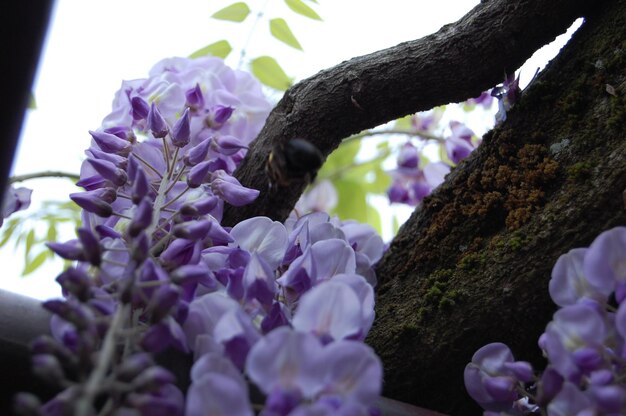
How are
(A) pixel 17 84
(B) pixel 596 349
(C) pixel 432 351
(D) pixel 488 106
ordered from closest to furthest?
(A) pixel 17 84, (B) pixel 596 349, (C) pixel 432 351, (D) pixel 488 106

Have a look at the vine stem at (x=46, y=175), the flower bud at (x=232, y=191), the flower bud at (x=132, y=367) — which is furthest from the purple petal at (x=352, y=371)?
the vine stem at (x=46, y=175)

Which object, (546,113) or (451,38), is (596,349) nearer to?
(546,113)

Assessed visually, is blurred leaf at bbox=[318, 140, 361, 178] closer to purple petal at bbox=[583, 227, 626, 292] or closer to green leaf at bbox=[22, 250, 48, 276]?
green leaf at bbox=[22, 250, 48, 276]

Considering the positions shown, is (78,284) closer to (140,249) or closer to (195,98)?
(140,249)

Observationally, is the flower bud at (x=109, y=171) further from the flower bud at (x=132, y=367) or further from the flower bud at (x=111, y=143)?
the flower bud at (x=132, y=367)

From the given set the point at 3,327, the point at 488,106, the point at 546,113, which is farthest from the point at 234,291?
the point at 488,106

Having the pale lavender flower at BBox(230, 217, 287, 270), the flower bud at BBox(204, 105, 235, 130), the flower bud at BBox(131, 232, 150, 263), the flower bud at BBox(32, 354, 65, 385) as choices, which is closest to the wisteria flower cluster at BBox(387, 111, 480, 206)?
the flower bud at BBox(204, 105, 235, 130)
